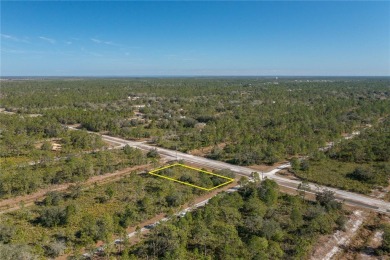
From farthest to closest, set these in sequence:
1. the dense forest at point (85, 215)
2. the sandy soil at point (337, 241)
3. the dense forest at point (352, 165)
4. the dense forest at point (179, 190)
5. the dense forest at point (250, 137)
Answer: the dense forest at point (250, 137)
the dense forest at point (352, 165)
the dense forest at point (179, 190)
the sandy soil at point (337, 241)
the dense forest at point (85, 215)

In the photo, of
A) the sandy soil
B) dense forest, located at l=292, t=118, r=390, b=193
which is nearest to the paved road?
dense forest, located at l=292, t=118, r=390, b=193

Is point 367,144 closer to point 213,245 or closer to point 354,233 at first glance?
point 354,233

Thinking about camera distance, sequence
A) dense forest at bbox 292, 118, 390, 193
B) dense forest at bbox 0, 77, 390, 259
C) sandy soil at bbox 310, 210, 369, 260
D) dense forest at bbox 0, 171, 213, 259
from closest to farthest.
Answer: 1. dense forest at bbox 0, 171, 213, 259
2. sandy soil at bbox 310, 210, 369, 260
3. dense forest at bbox 0, 77, 390, 259
4. dense forest at bbox 292, 118, 390, 193

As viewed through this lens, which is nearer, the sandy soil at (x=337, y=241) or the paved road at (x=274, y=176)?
the sandy soil at (x=337, y=241)

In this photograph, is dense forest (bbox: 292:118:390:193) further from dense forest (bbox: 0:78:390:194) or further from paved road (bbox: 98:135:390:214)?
paved road (bbox: 98:135:390:214)

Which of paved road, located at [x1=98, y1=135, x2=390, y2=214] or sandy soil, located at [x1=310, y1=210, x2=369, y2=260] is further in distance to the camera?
paved road, located at [x1=98, y1=135, x2=390, y2=214]

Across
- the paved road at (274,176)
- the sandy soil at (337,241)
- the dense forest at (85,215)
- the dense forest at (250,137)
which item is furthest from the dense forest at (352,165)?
the dense forest at (85,215)

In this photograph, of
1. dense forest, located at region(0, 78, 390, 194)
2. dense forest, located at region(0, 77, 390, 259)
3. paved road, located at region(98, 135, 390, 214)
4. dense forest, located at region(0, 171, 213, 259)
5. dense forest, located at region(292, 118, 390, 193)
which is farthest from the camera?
dense forest, located at region(0, 78, 390, 194)

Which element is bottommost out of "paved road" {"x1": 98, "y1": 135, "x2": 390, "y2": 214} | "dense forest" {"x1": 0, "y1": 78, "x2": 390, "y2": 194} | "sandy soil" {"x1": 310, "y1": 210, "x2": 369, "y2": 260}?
"sandy soil" {"x1": 310, "y1": 210, "x2": 369, "y2": 260}

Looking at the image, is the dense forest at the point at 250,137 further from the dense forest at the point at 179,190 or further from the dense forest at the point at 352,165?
the dense forest at the point at 179,190
